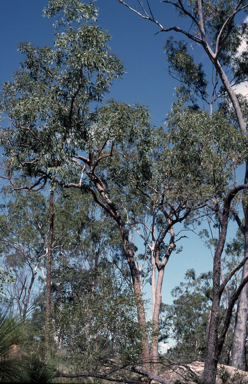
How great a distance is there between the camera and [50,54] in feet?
40.0

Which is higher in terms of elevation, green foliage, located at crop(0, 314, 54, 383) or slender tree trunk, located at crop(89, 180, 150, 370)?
slender tree trunk, located at crop(89, 180, 150, 370)

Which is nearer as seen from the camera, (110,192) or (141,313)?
(141,313)

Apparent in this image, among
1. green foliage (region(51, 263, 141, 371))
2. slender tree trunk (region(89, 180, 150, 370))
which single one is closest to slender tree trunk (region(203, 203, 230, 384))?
green foliage (region(51, 263, 141, 371))

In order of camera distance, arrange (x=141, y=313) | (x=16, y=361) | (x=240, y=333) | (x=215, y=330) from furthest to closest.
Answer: (x=240, y=333), (x=141, y=313), (x=215, y=330), (x=16, y=361)

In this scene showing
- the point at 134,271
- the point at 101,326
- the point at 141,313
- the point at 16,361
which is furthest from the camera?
the point at 134,271

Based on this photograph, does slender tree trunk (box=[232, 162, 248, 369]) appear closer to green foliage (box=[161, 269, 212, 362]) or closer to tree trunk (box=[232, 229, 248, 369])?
tree trunk (box=[232, 229, 248, 369])

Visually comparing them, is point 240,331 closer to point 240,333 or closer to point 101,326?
point 240,333

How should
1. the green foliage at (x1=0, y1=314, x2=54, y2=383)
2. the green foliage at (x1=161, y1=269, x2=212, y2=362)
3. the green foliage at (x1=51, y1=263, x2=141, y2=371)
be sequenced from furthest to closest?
the green foliage at (x1=161, y1=269, x2=212, y2=362) → the green foliage at (x1=51, y1=263, x2=141, y2=371) → the green foliage at (x1=0, y1=314, x2=54, y2=383)

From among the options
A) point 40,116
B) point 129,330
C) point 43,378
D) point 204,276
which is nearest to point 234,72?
point 40,116

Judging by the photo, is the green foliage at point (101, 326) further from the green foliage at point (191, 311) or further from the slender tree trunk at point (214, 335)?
the green foliage at point (191, 311)

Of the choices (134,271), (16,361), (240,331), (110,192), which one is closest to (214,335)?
(16,361)

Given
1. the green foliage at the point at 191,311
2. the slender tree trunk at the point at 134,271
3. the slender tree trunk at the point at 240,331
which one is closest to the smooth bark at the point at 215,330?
the slender tree trunk at the point at 134,271

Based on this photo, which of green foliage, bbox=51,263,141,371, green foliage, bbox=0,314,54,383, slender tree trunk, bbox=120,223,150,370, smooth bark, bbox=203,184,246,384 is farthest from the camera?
slender tree trunk, bbox=120,223,150,370

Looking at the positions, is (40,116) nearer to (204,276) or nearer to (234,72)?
(234,72)
